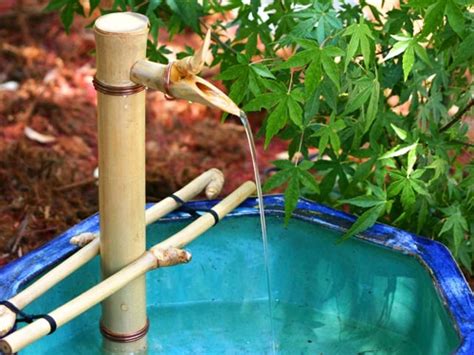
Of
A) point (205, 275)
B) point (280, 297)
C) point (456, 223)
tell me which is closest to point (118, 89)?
point (205, 275)

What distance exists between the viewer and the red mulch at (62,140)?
126 inches

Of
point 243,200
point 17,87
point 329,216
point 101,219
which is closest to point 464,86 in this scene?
point 329,216

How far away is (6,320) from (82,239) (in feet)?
1.17

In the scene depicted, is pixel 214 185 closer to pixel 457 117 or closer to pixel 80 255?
pixel 80 255

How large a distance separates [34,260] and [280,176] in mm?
600

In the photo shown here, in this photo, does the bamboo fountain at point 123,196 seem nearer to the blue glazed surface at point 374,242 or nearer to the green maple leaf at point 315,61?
the blue glazed surface at point 374,242

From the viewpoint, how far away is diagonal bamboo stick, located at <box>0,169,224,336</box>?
1.88m

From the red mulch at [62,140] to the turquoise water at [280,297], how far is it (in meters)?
0.76

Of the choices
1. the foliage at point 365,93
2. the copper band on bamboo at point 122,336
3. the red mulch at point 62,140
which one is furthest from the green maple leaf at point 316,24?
the red mulch at point 62,140

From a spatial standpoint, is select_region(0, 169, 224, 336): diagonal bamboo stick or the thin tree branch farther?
the thin tree branch

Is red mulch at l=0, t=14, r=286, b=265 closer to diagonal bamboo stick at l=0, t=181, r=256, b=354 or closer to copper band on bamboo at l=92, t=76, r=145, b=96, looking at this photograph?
diagonal bamboo stick at l=0, t=181, r=256, b=354

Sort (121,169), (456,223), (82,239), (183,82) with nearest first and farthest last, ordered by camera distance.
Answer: (183,82) → (121,169) → (82,239) → (456,223)

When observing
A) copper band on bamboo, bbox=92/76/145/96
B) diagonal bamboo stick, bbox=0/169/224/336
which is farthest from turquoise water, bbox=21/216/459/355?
copper band on bamboo, bbox=92/76/145/96

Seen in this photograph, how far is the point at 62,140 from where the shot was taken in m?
3.62
